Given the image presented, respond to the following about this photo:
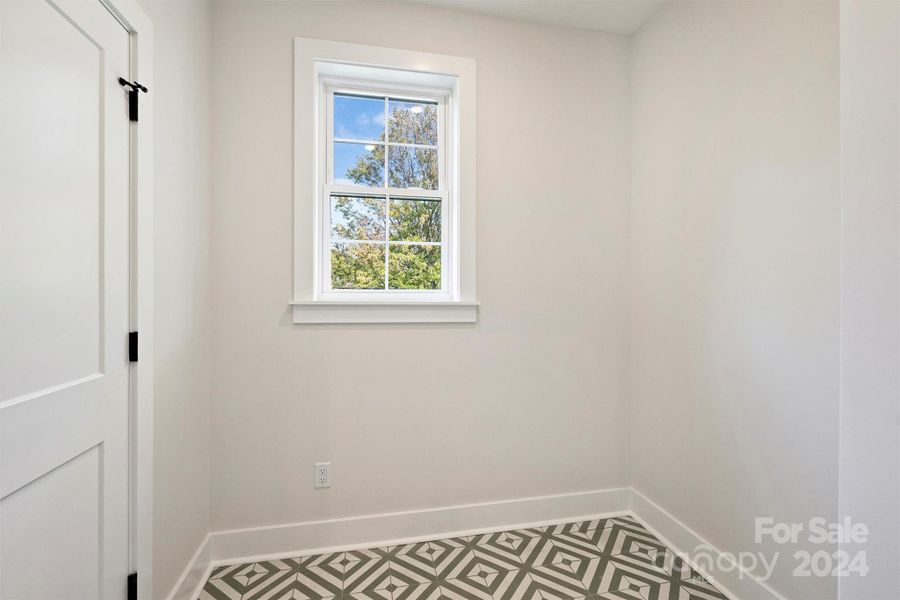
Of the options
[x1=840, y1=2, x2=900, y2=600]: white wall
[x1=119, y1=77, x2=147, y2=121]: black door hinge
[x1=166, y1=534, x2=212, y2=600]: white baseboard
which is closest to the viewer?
[x1=840, y1=2, x2=900, y2=600]: white wall

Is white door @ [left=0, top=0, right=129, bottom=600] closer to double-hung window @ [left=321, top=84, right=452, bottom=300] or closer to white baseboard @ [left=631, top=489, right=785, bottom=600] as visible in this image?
double-hung window @ [left=321, top=84, right=452, bottom=300]

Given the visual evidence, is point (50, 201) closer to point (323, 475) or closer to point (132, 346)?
point (132, 346)

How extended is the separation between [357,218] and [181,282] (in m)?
0.87

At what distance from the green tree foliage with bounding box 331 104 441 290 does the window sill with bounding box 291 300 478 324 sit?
18 centimetres

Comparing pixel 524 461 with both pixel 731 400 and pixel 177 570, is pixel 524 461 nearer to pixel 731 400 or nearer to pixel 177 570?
pixel 731 400

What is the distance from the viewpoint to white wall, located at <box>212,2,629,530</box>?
197cm

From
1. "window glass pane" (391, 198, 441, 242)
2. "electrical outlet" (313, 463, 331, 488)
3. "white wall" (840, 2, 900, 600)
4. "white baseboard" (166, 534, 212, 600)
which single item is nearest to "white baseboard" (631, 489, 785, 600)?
"white wall" (840, 2, 900, 600)

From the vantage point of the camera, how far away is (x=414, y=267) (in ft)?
7.50

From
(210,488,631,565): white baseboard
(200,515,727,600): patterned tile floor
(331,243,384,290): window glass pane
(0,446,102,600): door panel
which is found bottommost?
(200,515,727,600): patterned tile floor

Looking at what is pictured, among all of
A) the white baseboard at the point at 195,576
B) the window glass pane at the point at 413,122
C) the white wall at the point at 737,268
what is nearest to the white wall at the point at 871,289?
the white wall at the point at 737,268

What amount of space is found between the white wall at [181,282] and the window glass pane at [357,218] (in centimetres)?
57

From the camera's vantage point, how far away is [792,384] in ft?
5.00

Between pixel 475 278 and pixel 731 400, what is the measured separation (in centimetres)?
124

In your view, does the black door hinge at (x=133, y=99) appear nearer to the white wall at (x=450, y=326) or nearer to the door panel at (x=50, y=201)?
the door panel at (x=50, y=201)
